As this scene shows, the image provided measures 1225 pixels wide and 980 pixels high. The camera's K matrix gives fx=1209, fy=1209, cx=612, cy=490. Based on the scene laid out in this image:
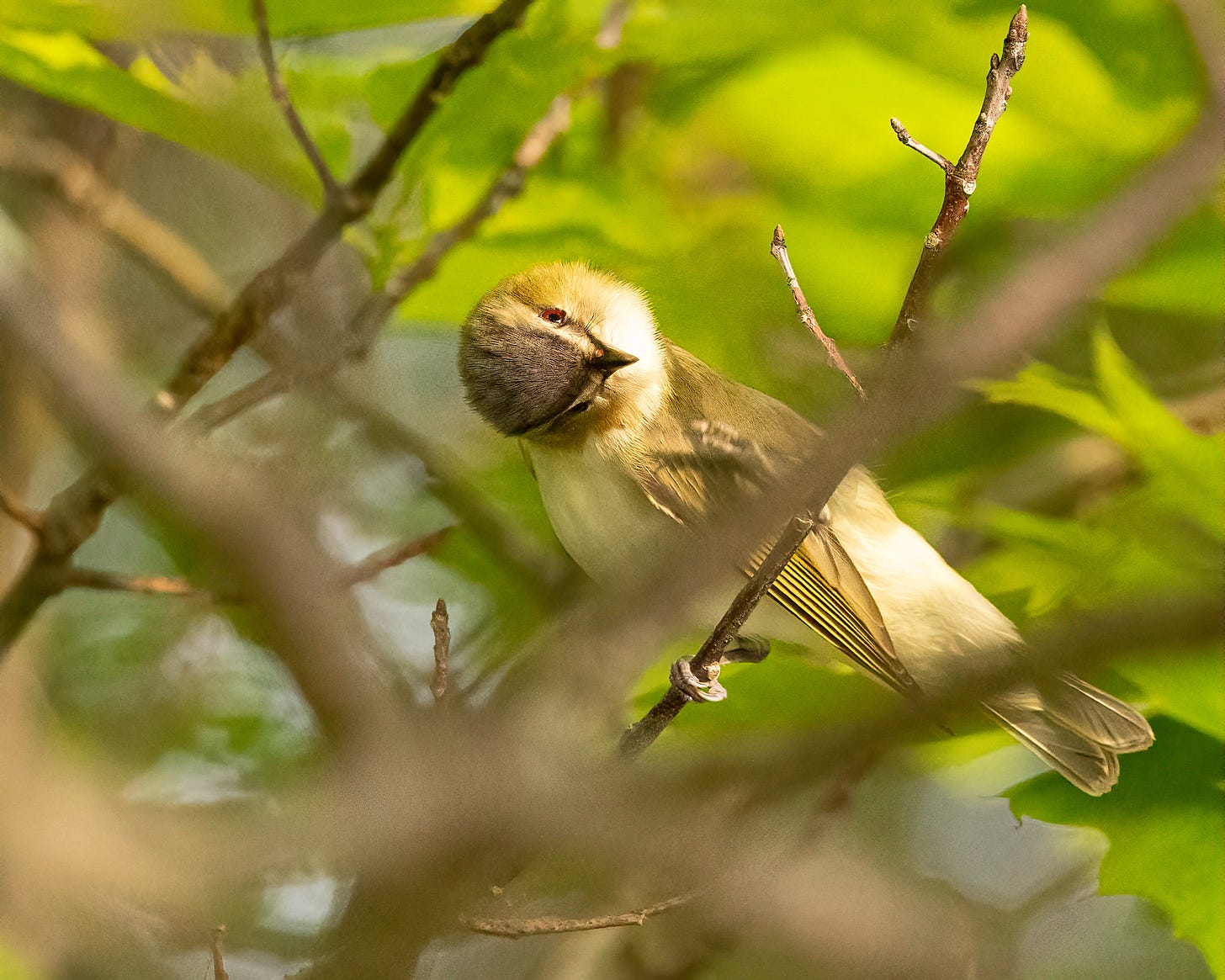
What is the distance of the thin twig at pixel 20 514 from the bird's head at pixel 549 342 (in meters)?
0.32

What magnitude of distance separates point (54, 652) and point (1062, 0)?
45.1 inches

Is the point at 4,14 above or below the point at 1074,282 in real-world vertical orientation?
below

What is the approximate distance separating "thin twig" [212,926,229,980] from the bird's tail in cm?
49

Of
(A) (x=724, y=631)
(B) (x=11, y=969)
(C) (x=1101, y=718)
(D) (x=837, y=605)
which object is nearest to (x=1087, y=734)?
(C) (x=1101, y=718)

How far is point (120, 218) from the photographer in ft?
4.16

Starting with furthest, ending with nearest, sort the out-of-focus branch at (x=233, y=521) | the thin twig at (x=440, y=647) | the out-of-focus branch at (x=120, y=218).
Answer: the out-of-focus branch at (x=120, y=218) → the out-of-focus branch at (x=233, y=521) → the thin twig at (x=440, y=647)

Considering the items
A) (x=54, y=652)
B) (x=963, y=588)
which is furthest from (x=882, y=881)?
(x=54, y=652)

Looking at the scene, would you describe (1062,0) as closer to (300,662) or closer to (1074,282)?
(1074,282)

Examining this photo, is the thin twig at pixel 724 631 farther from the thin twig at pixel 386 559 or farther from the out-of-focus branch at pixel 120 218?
the out-of-focus branch at pixel 120 218

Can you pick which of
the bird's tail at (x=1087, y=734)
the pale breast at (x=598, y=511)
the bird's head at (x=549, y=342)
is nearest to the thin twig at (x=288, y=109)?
the bird's head at (x=549, y=342)

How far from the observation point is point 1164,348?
106 cm

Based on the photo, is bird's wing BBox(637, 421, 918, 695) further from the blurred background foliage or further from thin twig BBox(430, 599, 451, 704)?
thin twig BBox(430, 599, 451, 704)

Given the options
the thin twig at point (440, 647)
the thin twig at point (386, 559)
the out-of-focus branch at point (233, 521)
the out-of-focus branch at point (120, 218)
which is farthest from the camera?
the out-of-focus branch at point (120, 218)

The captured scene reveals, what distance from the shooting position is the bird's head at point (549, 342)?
2.68 ft
